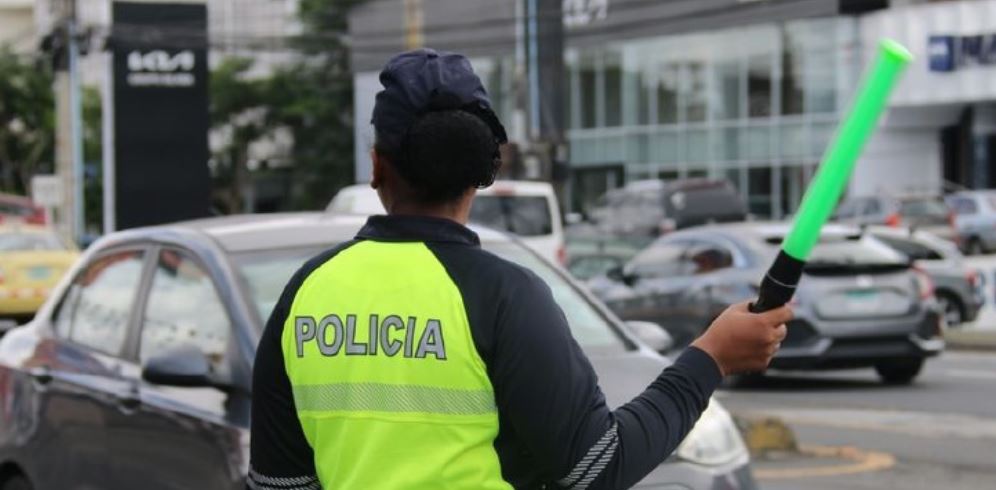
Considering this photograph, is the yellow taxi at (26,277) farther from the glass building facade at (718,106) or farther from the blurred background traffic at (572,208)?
the glass building facade at (718,106)

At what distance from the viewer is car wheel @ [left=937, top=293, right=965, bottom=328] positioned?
A: 69.8 ft

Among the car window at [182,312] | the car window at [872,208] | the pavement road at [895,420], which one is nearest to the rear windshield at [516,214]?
the pavement road at [895,420]

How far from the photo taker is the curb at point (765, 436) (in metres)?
10.3

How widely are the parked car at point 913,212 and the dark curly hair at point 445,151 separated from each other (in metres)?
33.9

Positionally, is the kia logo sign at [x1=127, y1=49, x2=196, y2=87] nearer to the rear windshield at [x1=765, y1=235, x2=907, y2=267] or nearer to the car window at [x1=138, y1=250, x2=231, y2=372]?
the rear windshield at [x1=765, y1=235, x2=907, y2=267]

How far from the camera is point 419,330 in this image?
8.75 ft

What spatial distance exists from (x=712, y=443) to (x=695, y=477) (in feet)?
0.89

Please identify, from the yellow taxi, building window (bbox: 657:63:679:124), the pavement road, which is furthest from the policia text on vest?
building window (bbox: 657:63:679:124)

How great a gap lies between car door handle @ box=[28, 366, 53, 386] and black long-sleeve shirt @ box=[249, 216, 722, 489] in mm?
3998

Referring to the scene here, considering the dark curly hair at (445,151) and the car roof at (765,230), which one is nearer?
the dark curly hair at (445,151)

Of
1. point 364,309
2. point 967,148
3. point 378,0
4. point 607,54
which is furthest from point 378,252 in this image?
point 378,0

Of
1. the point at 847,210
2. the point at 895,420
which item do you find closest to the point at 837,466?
the point at 895,420

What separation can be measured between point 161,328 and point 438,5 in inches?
2109

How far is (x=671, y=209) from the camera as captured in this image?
3206 centimetres
